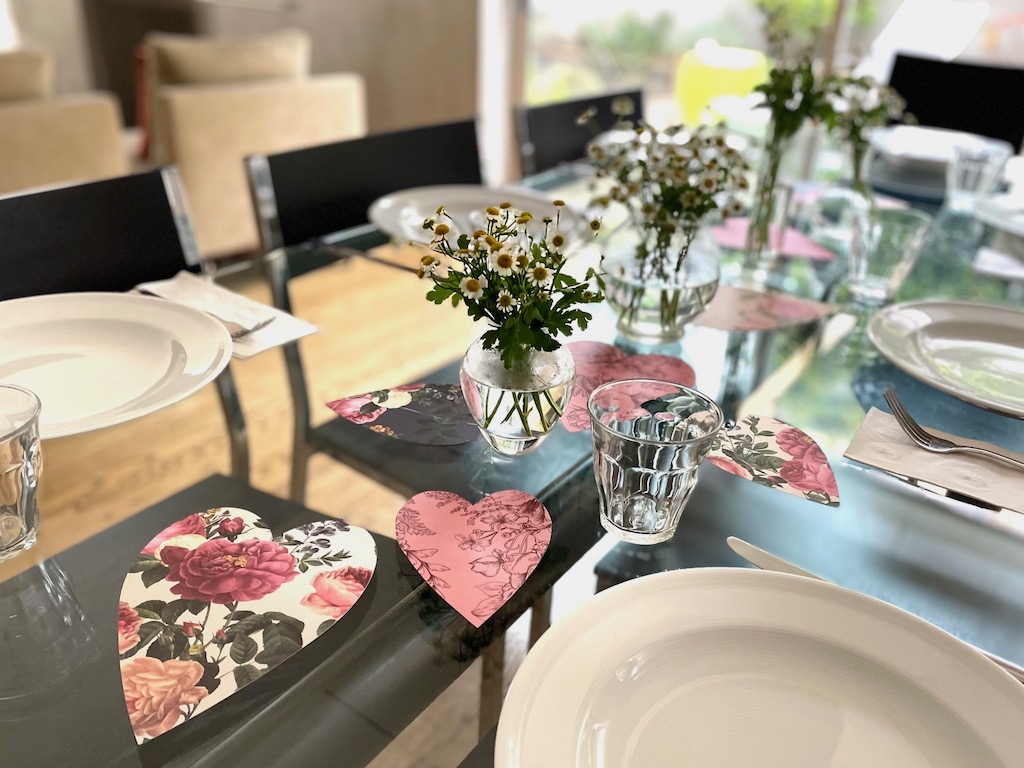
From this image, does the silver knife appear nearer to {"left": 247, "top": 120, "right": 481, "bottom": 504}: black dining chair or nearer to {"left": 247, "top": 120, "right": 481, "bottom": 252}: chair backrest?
{"left": 247, "top": 120, "right": 481, "bottom": 504}: black dining chair

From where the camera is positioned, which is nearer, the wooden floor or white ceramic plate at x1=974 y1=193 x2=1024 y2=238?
the wooden floor

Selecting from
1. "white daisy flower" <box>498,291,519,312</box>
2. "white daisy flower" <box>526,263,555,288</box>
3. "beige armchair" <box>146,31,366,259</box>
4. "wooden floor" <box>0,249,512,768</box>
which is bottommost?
"wooden floor" <box>0,249,512,768</box>

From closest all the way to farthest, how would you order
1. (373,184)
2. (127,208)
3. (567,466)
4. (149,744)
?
(149,744)
(567,466)
(127,208)
(373,184)

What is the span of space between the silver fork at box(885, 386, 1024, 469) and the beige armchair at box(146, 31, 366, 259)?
222 cm

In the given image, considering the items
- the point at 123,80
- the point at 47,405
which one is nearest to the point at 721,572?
the point at 47,405

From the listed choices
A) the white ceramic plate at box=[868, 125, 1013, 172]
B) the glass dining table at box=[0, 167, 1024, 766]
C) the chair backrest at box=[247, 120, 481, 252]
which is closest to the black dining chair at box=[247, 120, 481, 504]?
the chair backrest at box=[247, 120, 481, 252]

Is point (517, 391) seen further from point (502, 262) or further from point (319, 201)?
point (319, 201)

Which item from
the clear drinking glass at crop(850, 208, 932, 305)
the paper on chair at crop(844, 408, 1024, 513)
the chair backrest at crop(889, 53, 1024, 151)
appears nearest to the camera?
the paper on chair at crop(844, 408, 1024, 513)

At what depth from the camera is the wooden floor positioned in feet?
4.41

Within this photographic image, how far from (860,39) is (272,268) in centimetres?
318

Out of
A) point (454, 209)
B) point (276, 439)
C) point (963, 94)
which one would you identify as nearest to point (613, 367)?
point (454, 209)

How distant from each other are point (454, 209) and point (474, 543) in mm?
853

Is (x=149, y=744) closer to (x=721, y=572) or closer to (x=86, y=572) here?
(x=86, y=572)

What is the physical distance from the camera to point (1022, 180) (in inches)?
72.2
